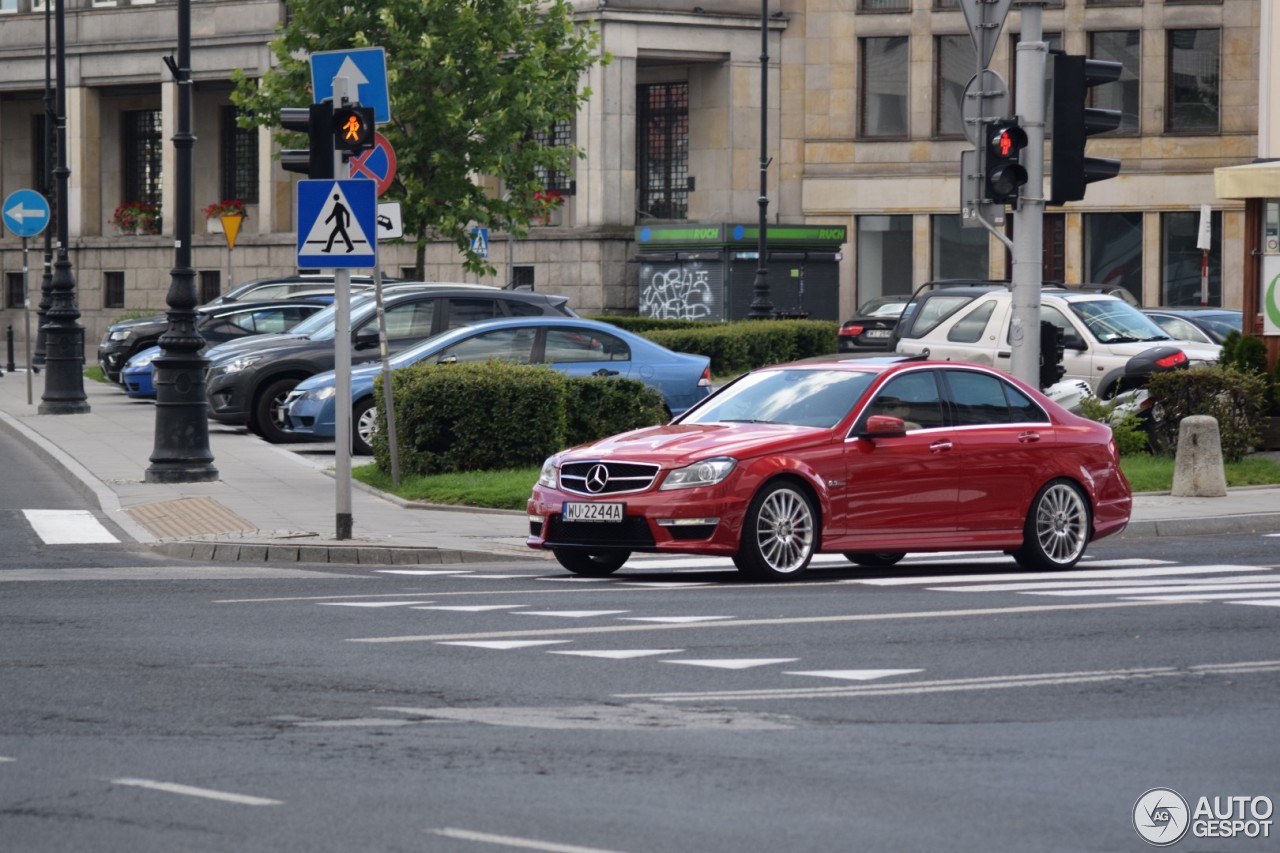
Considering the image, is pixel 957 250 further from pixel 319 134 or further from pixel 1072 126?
pixel 319 134

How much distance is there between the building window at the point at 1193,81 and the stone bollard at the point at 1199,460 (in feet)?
121

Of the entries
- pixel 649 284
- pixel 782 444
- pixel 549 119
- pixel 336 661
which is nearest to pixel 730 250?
pixel 649 284

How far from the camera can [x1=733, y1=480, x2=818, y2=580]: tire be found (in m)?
13.8

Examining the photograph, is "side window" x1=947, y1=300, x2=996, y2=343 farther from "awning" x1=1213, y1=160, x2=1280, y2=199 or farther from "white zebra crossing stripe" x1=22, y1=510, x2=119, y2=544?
"white zebra crossing stripe" x1=22, y1=510, x2=119, y2=544

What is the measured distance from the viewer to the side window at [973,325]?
25.5 m

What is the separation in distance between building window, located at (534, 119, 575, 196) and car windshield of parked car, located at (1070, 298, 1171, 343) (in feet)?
107

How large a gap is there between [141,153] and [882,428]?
2274 inches

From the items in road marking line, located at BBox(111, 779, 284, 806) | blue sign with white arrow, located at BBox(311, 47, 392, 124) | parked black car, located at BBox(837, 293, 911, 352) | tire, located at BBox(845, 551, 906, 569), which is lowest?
tire, located at BBox(845, 551, 906, 569)

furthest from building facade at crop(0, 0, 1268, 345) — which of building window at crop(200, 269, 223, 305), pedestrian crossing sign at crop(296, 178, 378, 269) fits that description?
pedestrian crossing sign at crop(296, 178, 378, 269)

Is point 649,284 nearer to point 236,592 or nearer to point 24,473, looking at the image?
point 24,473

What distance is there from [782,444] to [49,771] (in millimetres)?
7181

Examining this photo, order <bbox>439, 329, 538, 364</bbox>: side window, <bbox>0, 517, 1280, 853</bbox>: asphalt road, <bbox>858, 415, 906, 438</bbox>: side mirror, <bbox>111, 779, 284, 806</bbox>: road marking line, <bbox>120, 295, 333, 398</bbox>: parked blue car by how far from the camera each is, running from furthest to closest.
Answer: <bbox>120, 295, 333, 398</bbox>: parked blue car < <bbox>439, 329, 538, 364</bbox>: side window < <bbox>858, 415, 906, 438</bbox>: side mirror < <bbox>111, 779, 284, 806</bbox>: road marking line < <bbox>0, 517, 1280, 853</bbox>: asphalt road

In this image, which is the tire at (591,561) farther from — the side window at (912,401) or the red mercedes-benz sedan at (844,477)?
the side window at (912,401)

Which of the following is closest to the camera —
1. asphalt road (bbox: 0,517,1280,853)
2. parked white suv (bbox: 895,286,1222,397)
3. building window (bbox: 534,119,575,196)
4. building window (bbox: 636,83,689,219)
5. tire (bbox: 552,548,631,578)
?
asphalt road (bbox: 0,517,1280,853)
